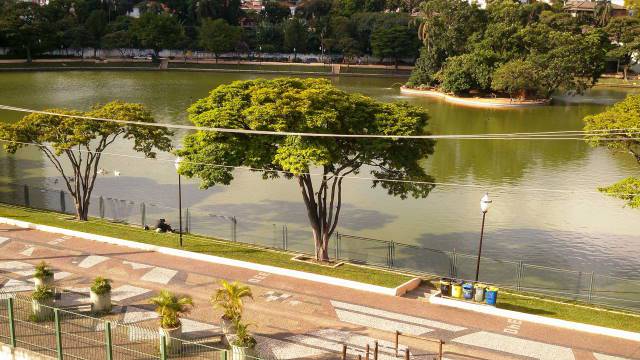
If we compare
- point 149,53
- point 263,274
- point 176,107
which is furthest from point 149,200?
point 149,53

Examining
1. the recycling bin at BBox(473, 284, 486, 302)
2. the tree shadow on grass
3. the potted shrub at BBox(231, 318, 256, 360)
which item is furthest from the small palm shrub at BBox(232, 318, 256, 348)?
the tree shadow on grass

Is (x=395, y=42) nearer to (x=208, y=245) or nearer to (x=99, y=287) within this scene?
(x=208, y=245)

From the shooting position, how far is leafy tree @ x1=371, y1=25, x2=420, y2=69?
11931cm

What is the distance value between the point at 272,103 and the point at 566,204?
20402 millimetres

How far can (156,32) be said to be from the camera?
4872 inches

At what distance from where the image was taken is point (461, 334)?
19.9m

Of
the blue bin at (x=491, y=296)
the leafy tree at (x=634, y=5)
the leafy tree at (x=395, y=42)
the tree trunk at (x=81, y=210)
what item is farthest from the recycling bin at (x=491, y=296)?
the leafy tree at (x=634, y=5)

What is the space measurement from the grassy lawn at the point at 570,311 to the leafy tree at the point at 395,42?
99862mm

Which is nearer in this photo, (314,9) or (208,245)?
(208,245)

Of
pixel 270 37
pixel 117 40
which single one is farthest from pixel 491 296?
pixel 270 37

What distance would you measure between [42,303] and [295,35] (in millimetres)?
118001

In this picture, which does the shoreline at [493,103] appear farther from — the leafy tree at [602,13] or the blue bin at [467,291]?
the blue bin at [467,291]

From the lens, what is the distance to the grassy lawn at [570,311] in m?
20.9

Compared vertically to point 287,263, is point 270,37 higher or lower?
higher
